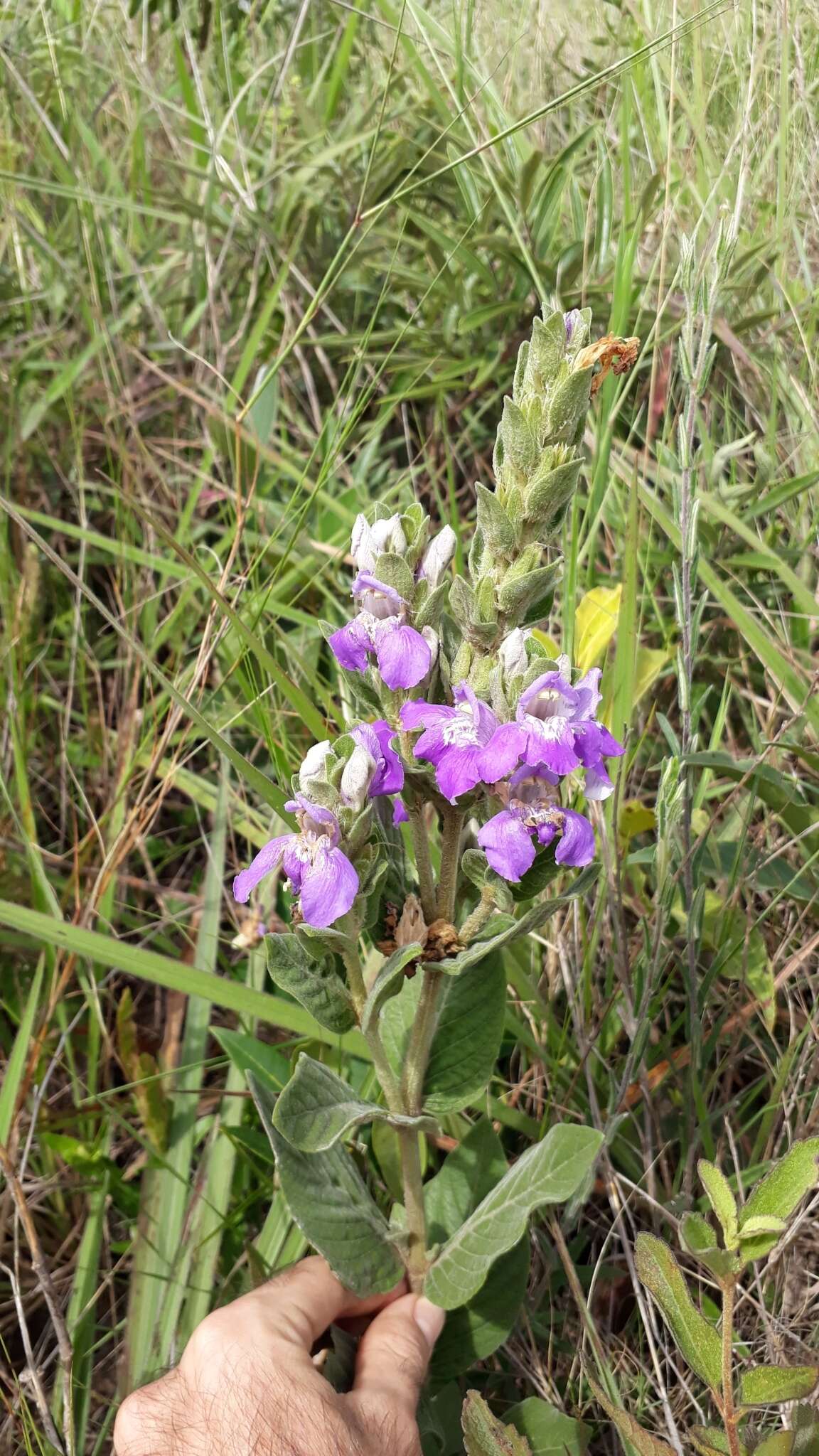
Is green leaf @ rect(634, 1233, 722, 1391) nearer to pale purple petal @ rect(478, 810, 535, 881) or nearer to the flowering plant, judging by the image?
the flowering plant

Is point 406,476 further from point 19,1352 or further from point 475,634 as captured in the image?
point 19,1352

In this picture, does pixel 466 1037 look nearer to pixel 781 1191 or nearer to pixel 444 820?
pixel 444 820

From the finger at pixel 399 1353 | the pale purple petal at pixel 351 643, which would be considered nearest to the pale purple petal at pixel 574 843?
the pale purple petal at pixel 351 643

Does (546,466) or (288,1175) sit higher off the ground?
(546,466)

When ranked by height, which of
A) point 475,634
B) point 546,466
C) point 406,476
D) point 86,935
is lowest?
point 86,935

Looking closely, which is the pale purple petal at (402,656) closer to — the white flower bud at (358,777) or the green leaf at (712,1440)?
the white flower bud at (358,777)

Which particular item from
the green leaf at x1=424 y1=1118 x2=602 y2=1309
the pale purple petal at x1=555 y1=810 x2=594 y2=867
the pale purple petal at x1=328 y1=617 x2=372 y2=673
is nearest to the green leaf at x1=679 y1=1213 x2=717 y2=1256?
the green leaf at x1=424 y1=1118 x2=602 y2=1309

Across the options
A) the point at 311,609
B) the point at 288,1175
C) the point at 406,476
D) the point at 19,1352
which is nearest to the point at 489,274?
the point at 406,476
